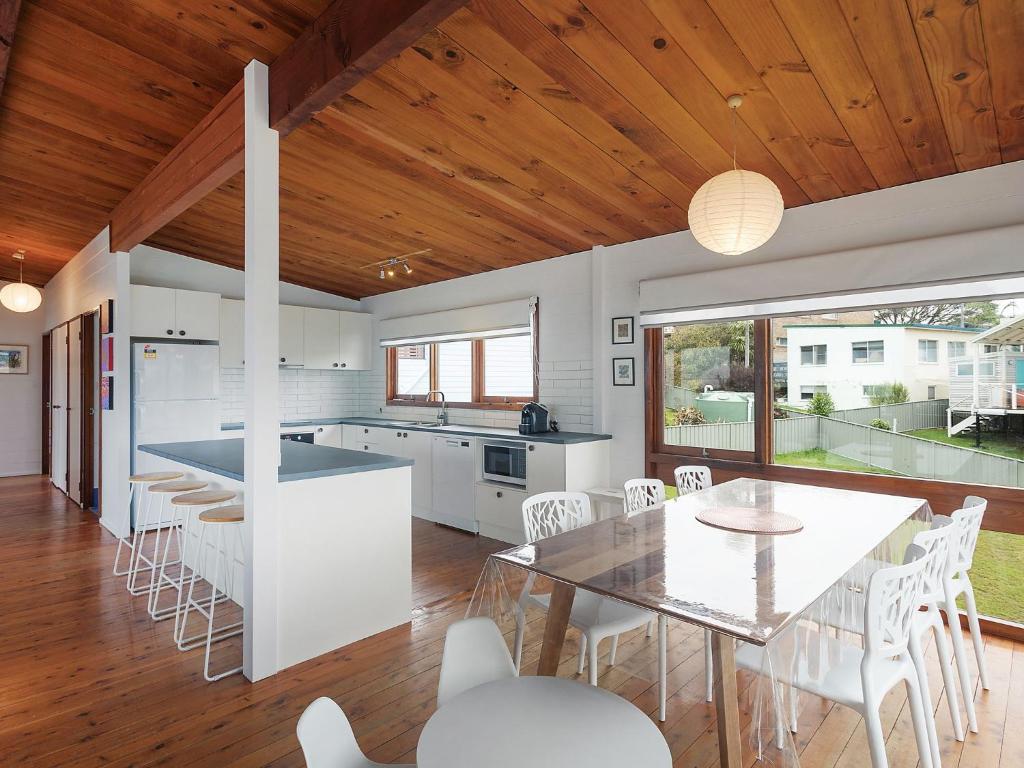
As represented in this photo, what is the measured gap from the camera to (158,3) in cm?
233

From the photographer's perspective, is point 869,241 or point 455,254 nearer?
point 869,241

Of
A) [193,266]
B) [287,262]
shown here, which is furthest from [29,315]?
[287,262]

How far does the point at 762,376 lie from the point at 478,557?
2402 millimetres

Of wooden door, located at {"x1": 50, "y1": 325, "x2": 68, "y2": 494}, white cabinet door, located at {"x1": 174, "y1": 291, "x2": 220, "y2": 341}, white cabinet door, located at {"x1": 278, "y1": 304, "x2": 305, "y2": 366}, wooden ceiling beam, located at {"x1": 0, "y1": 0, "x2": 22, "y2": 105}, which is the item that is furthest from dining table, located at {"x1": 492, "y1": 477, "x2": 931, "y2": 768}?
wooden door, located at {"x1": 50, "y1": 325, "x2": 68, "y2": 494}

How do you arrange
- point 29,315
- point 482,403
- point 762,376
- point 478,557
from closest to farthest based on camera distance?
1. point 762,376
2. point 478,557
3. point 482,403
4. point 29,315

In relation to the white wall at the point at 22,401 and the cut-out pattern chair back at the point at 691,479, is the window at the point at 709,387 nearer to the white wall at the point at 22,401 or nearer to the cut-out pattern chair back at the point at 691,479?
the cut-out pattern chair back at the point at 691,479

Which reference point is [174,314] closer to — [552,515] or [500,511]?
[500,511]

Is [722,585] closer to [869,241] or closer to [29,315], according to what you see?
[869,241]

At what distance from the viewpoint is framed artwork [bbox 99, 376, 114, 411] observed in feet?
16.4

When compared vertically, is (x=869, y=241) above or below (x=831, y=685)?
above

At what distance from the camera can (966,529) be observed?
2.17 m

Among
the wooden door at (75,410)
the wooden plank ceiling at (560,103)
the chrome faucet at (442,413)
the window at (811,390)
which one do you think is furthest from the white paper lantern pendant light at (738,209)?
the wooden door at (75,410)

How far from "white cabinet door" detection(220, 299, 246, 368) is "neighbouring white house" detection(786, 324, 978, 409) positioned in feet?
16.4

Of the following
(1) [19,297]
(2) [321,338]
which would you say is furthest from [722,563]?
(1) [19,297]
